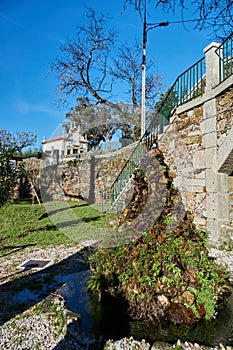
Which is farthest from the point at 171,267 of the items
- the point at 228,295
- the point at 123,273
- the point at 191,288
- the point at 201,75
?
the point at 201,75

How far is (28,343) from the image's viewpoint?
2.17m

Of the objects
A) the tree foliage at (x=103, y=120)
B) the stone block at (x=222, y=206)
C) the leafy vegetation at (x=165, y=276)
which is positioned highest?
the tree foliage at (x=103, y=120)

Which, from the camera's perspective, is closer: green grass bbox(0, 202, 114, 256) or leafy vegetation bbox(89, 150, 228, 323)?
leafy vegetation bbox(89, 150, 228, 323)

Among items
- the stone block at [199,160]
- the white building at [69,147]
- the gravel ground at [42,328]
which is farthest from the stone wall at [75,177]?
the gravel ground at [42,328]

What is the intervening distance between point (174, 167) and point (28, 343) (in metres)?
5.55

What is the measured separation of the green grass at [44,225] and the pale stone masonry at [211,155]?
234 cm

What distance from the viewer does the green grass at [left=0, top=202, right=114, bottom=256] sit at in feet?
21.0

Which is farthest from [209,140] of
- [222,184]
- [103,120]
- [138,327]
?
[103,120]

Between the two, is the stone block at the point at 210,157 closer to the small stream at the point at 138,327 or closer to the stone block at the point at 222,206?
the stone block at the point at 222,206

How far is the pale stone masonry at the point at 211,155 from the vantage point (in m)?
4.89

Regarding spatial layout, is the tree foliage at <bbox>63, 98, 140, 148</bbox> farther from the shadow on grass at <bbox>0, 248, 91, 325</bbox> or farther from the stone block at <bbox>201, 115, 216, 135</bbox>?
the shadow on grass at <bbox>0, 248, 91, 325</bbox>

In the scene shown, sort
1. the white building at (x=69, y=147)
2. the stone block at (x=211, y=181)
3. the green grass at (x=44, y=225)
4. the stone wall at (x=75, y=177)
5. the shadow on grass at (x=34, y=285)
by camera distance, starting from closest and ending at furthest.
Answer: the shadow on grass at (x=34, y=285) < the stone block at (x=211, y=181) < the green grass at (x=44, y=225) < the stone wall at (x=75, y=177) < the white building at (x=69, y=147)

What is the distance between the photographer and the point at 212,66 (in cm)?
520

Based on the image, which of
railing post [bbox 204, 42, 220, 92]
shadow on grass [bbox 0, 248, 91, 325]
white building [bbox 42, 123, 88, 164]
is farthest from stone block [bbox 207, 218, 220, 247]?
white building [bbox 42, 123, 88, 164]
